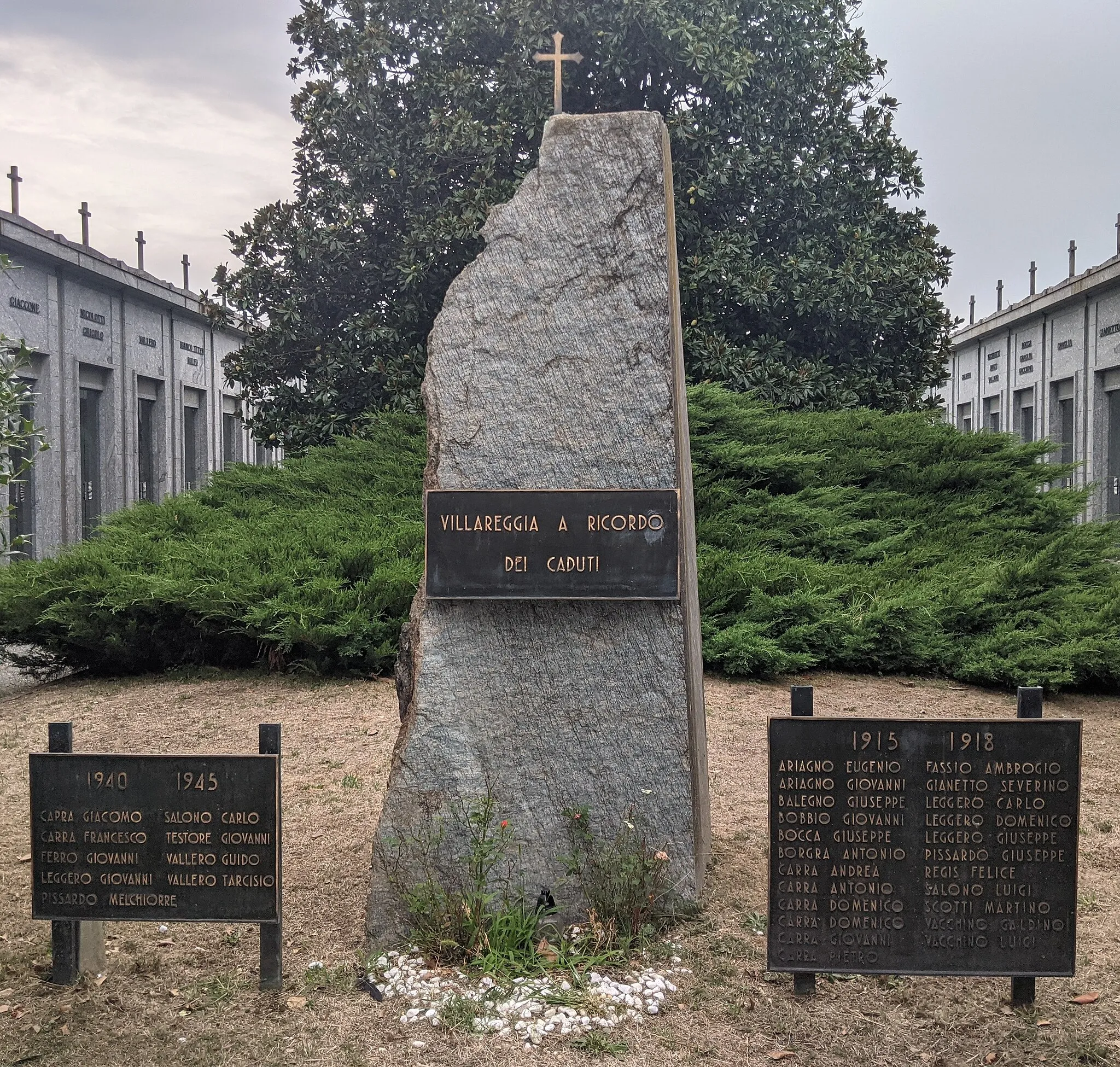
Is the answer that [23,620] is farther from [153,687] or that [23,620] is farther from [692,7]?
[692,7]

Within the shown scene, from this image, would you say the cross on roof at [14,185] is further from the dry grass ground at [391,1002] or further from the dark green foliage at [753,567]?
the dry grass ground at [391,1002]

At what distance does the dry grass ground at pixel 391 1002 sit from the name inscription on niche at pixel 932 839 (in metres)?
0.21

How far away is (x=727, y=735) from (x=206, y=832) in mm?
3811

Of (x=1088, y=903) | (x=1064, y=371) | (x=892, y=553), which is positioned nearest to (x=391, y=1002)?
(x=1088, y=903)

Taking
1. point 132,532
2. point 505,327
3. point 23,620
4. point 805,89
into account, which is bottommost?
point 23,620

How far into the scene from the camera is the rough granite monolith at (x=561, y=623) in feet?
12.3

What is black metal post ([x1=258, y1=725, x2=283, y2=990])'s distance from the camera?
11.2ft

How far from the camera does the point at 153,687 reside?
7.84 m

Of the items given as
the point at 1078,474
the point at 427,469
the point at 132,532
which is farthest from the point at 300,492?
the point at 1078,474

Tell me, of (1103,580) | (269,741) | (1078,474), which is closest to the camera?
(269,741)

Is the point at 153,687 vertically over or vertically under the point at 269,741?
under

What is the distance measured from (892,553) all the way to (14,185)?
1547 centimetres

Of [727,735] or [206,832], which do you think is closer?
[206,832]

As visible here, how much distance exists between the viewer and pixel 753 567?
8344mm
